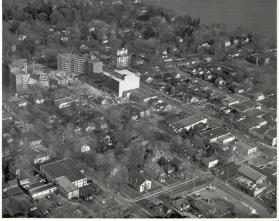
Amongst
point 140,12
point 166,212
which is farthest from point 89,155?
point 140,12

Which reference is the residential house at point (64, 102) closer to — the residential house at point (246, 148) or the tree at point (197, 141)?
the tree at point (197, 141)

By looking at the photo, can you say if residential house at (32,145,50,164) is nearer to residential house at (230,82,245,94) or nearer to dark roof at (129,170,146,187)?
dark roof at (129,170,146,187)

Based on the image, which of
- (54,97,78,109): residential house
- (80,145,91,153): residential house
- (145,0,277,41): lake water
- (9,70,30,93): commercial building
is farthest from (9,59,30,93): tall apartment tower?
(145,0,277,41): lake water

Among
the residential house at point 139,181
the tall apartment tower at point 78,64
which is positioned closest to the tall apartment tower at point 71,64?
the tall apartment tower at point 78,64

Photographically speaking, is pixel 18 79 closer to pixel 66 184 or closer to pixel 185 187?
pixel 66 184

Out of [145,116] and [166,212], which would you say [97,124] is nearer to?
[145,116]
